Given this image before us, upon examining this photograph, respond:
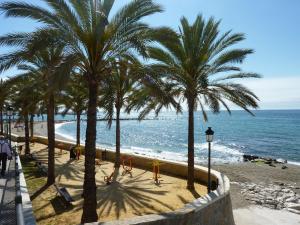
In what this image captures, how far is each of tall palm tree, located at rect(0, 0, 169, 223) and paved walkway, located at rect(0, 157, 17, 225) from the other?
1907mm

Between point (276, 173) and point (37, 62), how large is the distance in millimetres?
22229

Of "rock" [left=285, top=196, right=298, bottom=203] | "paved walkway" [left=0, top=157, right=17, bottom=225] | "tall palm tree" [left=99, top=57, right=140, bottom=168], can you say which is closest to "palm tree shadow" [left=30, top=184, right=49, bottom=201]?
"paved walkway" [left=0, top=157, right=17, bottom=225]

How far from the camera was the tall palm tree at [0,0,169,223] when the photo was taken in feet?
29.3

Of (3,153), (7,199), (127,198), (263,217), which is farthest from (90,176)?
(263,217)

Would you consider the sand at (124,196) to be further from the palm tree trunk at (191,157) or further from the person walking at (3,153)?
the person walking at (3,153)

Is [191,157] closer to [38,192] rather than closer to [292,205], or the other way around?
[292,205]

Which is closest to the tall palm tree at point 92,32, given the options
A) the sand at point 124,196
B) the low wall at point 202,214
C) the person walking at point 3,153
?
the sand at point 124,196

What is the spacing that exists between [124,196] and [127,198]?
1.09ft

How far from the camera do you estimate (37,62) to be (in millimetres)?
15492

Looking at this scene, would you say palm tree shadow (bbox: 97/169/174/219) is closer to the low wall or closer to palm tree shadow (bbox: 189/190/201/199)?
palm tree shadow (bbox: 189/190/201/199)

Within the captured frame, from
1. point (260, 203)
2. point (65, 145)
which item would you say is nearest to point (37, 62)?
point (260, 203)

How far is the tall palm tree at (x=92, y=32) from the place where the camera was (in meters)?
8.94

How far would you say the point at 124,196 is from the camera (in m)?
12.8

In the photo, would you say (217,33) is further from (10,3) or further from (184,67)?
(10,3)
